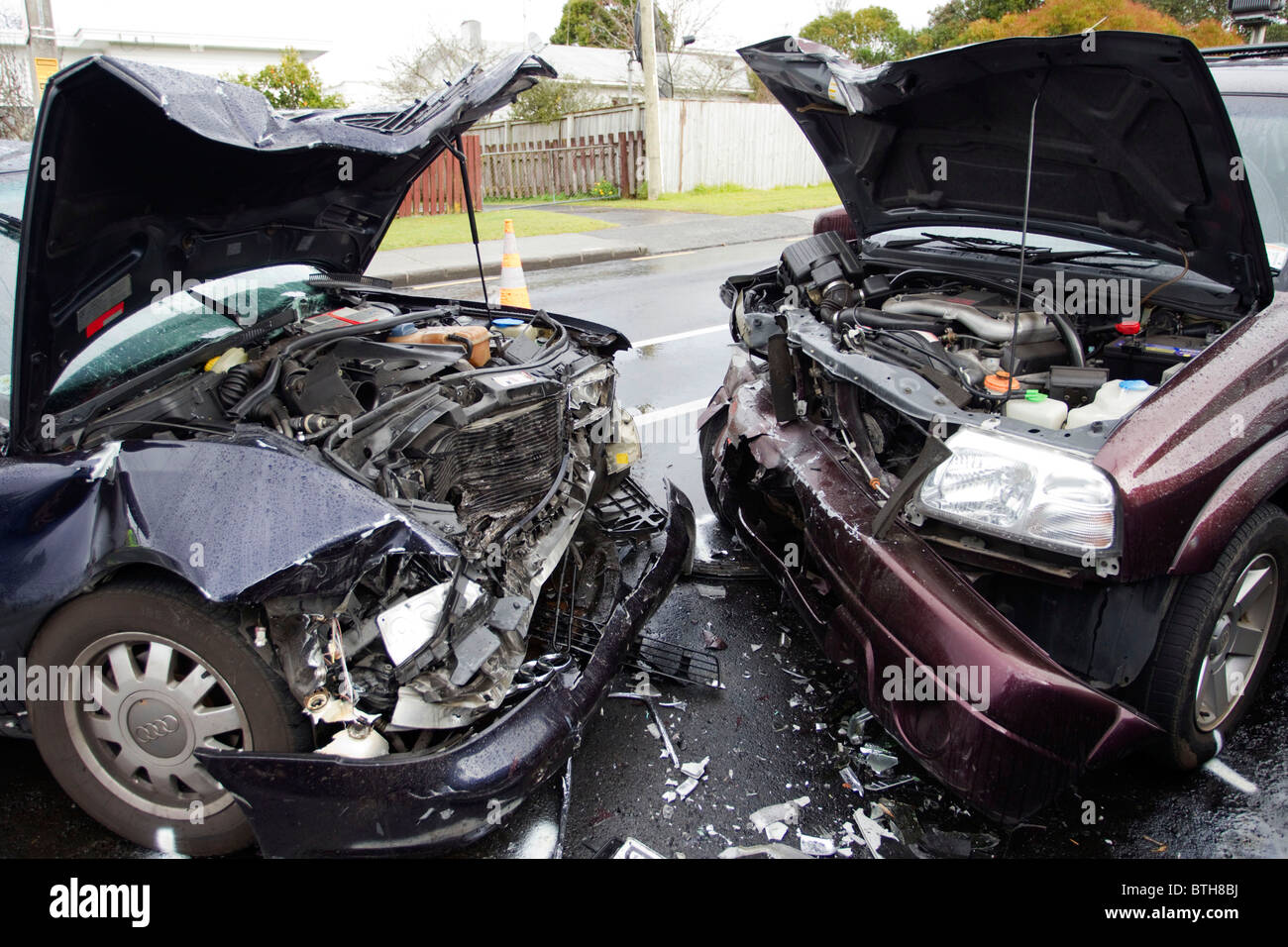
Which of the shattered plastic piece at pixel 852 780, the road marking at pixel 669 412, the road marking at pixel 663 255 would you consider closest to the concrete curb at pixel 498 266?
the road marking at pixel 663 255

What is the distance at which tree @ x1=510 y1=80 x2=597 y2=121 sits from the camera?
70.7 ft

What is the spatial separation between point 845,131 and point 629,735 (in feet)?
9.09

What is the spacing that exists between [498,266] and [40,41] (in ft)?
21.4

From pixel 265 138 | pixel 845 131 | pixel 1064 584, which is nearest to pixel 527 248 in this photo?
pixel 845 131

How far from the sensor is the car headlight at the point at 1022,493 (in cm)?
210

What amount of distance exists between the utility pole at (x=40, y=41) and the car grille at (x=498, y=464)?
11.6 meters

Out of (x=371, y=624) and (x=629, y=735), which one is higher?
(x=371, y=624)

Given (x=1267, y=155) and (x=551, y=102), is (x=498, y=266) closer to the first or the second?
(x=1267, y=155)

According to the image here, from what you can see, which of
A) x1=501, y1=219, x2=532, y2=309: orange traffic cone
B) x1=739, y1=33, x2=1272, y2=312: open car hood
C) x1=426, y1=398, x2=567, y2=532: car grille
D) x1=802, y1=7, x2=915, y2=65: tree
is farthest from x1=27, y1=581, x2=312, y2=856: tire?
x1=802, y1=7, x2=915, y2=65: tree

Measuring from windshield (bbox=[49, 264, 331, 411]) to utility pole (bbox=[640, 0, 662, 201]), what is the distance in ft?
49.8

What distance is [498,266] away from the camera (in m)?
11.1

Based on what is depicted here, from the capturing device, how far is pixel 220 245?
2.95 meters

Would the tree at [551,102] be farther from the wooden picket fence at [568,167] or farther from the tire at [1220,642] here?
the tire at [1220,642]
